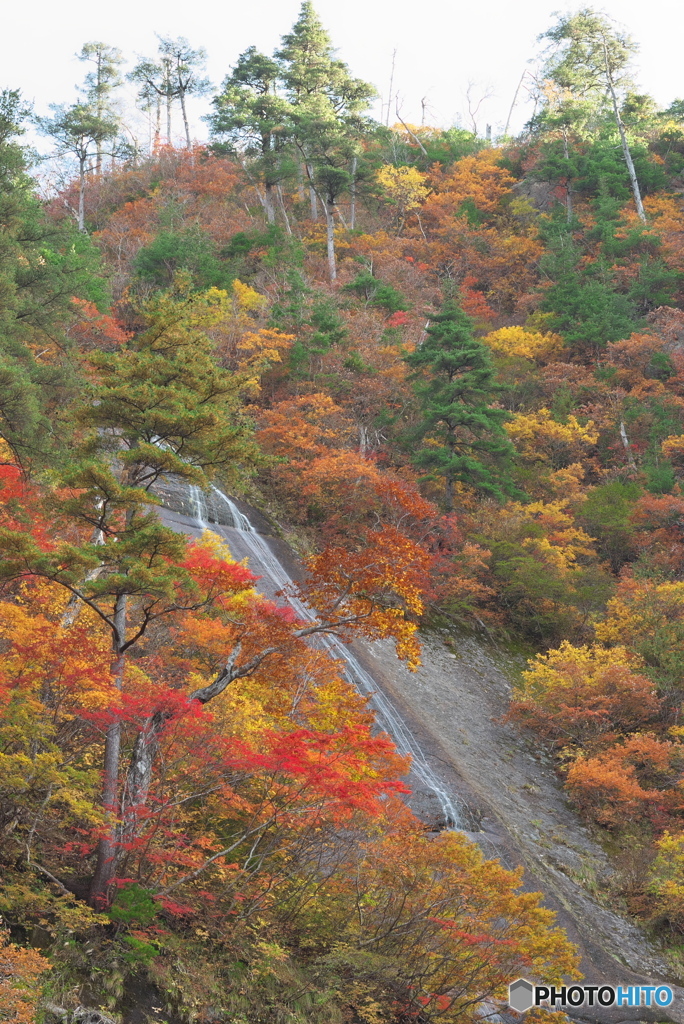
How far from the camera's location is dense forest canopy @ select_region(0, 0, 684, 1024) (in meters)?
9.28

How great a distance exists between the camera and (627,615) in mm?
20625

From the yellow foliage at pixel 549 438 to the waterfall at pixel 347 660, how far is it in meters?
11.7

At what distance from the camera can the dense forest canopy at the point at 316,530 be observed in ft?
30.5

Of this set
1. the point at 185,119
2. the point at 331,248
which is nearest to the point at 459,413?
the point at 331,248

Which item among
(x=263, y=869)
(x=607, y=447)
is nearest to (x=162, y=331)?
(x=263, y=869)

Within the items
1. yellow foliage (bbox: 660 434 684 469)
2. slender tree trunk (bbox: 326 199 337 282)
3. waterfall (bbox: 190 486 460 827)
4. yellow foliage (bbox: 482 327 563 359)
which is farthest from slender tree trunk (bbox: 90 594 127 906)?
slender tree trunk (bbox: 326 199 337 282)

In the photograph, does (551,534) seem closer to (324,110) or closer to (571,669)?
(571,669)

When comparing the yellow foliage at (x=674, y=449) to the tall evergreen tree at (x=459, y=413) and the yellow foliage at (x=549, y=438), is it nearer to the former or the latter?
the yellow foliage at (x=549, y=438)

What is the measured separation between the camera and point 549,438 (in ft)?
96.8

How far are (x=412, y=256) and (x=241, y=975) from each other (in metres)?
38.7

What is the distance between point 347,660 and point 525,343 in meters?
21.2

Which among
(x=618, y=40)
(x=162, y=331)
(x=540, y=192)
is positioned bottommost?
(x=162, y=331)

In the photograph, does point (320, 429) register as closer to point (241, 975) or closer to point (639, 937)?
point (639, 937)

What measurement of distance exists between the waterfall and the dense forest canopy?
2.08ft
